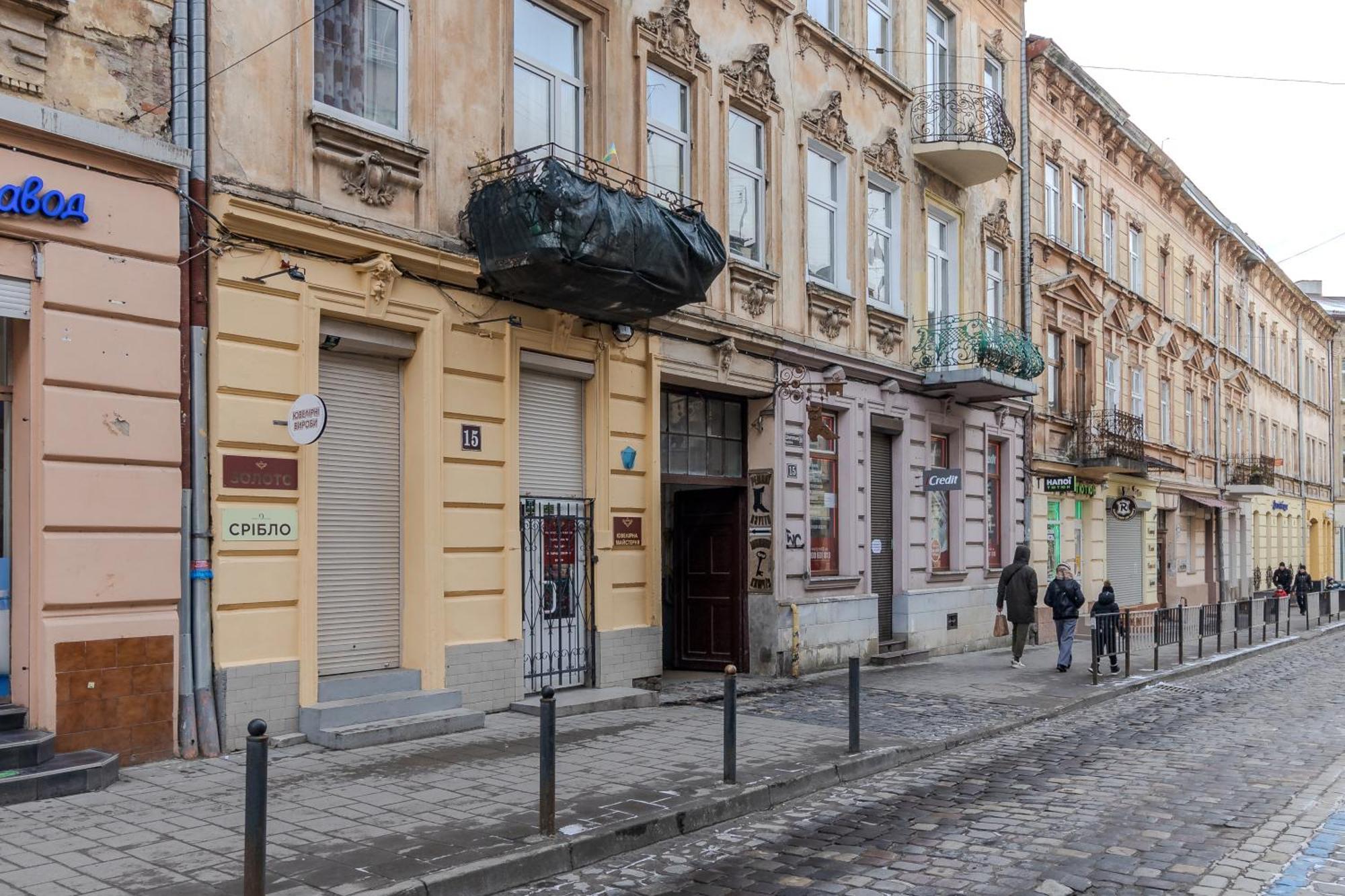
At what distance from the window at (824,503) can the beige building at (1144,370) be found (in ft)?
24.7

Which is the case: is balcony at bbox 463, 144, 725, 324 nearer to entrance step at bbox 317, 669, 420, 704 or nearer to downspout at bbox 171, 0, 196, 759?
downspout at bbox 171, 0, 196, 759

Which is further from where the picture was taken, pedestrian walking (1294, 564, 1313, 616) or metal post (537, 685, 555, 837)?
pedestrian walking (1294, 564, 1313, 616)

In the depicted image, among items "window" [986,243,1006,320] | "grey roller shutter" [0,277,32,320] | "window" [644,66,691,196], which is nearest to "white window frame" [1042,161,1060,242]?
"window" [986,243,1006,320]

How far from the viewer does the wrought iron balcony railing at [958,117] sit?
779 inches

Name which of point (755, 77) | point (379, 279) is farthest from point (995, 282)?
point (379, 279)

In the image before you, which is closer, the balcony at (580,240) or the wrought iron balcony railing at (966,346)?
the balcony at (580,240)

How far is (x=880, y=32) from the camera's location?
19.5 meters

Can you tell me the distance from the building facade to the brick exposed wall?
54 centimetres

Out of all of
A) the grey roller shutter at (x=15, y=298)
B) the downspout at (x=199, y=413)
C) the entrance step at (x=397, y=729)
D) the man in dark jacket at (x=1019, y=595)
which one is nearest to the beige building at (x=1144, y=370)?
the man in dark jacket at (x=1019, y=595)

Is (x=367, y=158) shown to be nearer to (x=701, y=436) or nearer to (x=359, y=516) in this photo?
(x=359, y=516)

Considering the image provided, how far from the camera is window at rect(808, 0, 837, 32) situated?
58.2 feet

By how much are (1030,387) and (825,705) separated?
370 inches

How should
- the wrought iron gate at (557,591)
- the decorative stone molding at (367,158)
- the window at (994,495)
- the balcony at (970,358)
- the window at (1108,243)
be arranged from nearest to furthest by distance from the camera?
the decorative stone molding at (367,158) → the wrought iron gate at (557,591) → the balcony at (970,358) → the window at (994,495) → the window at (1108,243)

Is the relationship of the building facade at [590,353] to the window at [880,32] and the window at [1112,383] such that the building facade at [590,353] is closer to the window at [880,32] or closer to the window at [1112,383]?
the window at [880,32]
